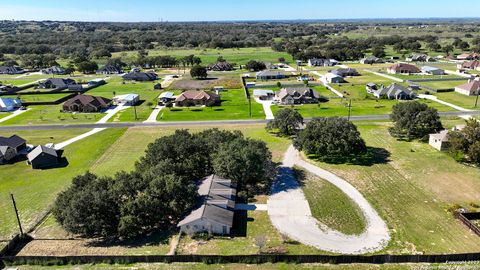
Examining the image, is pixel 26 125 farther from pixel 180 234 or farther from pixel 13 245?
pixel 180 234

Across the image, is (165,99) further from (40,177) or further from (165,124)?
(40,177)

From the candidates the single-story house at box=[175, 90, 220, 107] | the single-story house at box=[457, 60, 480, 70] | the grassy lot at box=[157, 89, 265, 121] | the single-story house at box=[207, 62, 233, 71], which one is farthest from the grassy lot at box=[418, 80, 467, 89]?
the single-story house at box=[207, 62, 233, 71]

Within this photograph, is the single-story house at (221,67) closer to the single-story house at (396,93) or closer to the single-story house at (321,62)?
the single-story house at (321,62)

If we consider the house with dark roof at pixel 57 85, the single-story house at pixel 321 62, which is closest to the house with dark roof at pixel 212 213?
the house with dark roof at pixel 57 85

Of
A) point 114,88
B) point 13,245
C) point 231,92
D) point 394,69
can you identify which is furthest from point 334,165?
point 394,69

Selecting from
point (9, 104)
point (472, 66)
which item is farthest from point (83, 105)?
point (472, 66)
